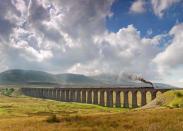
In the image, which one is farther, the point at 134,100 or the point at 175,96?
the point at 134,100

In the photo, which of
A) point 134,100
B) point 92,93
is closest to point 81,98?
point 92,93

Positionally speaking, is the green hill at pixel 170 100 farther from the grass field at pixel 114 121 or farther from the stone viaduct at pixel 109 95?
the stone viaduct at pixel 109 95

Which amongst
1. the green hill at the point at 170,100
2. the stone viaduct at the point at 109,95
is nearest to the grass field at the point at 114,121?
the green hill at the point at 170,100

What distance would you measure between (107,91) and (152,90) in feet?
123

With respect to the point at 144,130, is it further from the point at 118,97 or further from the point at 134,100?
the point at 118,97

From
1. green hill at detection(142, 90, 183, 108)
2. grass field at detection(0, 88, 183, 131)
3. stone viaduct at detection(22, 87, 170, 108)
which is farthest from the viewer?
stone viaduct at detection(22, 87, 170, 108)

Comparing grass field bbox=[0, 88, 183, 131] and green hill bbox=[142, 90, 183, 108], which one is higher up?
green hill bbox=[142, 90, 183, 108]

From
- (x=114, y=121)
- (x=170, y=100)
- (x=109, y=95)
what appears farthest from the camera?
(x=109, y=95)

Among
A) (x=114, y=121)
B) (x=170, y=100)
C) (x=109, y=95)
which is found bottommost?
(x=114, y=121)

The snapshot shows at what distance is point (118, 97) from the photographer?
14500 centimetres

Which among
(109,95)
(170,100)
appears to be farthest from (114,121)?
(109,95)

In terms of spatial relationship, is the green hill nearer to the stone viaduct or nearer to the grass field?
the grass field

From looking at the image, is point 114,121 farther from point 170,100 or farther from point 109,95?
point 109,95

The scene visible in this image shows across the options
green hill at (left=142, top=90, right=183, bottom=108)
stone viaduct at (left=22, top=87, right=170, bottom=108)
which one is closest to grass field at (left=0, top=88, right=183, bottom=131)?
green hill at (left=142, top=90, right=183, bottom=108)
